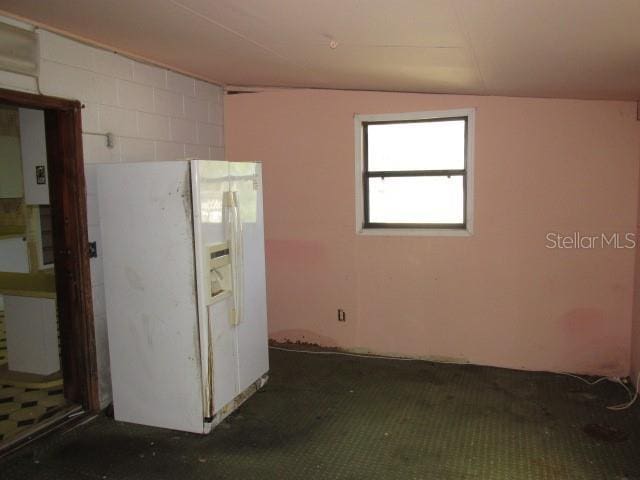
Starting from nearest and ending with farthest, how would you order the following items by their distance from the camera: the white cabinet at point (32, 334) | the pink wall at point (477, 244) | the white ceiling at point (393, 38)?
1. the white ceiling at point (393, 38)
2. the pink wall at point (477, 244)
3. the white cabinet at point (32, 334)

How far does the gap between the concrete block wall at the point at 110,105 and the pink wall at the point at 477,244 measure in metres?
0.70

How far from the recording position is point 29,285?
397cm

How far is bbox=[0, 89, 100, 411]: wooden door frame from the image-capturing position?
3111 millimetres

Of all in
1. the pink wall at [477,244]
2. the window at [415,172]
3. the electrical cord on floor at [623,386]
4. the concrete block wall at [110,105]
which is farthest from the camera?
the window at [415,172]

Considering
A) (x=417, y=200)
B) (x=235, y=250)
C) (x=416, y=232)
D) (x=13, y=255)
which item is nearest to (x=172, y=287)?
(x=235, y=250)

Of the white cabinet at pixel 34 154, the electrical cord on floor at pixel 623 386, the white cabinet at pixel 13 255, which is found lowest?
the electrical cord on floor at pixel 623 386

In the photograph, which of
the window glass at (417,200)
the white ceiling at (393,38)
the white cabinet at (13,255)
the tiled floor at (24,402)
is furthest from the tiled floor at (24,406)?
the white cabinet at (13,255)

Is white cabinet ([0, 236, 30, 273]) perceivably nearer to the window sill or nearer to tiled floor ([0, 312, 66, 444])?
tiled floor ([0, 312, 66, 444])

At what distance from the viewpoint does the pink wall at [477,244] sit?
3.77 m

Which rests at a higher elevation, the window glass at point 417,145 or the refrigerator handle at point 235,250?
the window glass at point 417,145

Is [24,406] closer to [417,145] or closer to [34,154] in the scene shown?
[34,154]

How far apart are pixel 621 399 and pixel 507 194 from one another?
64.2 inches

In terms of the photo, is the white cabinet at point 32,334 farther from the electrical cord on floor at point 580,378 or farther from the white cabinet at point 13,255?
the white cabinet at point 13,255

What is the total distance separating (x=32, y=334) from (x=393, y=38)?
354 cm
